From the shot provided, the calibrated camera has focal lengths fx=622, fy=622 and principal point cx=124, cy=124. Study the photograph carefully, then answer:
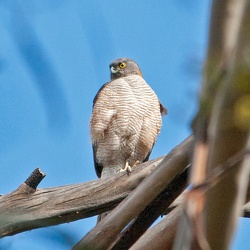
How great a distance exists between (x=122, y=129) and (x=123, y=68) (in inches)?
62.9

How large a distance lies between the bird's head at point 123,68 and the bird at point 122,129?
952 millimetres

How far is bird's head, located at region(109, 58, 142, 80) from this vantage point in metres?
8.66

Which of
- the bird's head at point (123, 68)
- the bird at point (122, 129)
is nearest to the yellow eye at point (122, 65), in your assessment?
the bird's head at point (123, 68)

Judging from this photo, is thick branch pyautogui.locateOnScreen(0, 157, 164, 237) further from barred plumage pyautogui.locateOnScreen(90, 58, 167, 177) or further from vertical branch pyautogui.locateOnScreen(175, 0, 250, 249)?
barred plumage pyautogui.locateOnScreen(90, 58, 167, 177)

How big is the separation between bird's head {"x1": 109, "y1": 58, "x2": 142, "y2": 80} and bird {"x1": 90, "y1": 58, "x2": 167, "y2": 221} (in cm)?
95

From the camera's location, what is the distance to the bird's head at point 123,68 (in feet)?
28.4

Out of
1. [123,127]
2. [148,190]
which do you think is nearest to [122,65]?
[123,127]

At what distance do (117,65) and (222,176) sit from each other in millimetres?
7947

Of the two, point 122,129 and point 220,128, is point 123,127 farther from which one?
point 220,128

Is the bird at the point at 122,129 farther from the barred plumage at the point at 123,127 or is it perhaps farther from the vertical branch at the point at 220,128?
the vertical branch at the point at 220,128

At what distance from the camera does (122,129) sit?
7414 mm

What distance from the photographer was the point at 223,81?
859mm

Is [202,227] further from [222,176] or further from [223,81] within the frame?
[223,81]

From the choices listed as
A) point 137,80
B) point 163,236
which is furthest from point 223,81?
point 137,80
